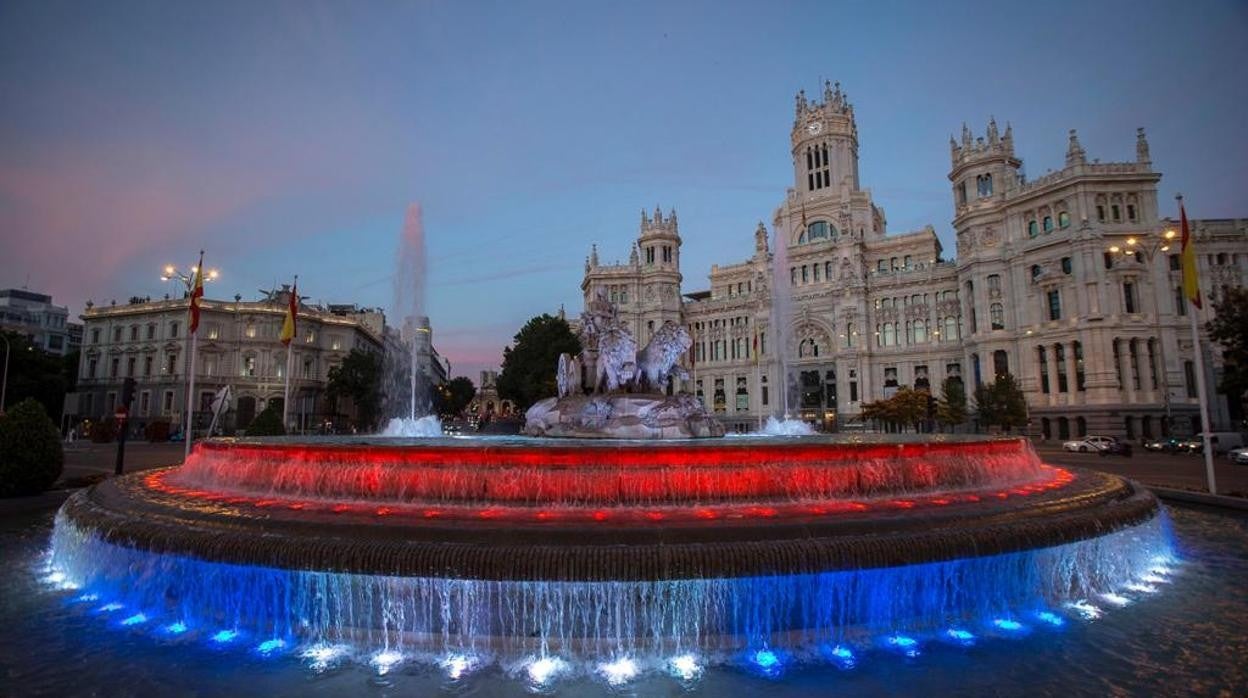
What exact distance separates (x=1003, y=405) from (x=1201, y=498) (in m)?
39.6

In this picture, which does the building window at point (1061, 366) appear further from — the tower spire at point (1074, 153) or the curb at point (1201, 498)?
the curb at point (1201, 498)

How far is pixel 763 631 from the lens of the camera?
6953 mm

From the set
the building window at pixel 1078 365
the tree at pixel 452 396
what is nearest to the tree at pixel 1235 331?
the building window at pixel 1078 365

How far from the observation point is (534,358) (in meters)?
60.4

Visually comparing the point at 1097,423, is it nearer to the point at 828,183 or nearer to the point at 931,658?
the point at 828,183

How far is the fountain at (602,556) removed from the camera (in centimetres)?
654

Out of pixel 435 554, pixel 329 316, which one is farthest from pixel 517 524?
pixel 329 316

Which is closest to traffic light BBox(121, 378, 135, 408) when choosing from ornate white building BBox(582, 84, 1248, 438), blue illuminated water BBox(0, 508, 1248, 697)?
blue illuminated water BBox(0, 508, 1248, 697)

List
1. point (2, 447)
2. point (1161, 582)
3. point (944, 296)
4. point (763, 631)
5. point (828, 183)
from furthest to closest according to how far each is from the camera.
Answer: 1. point (828, 183)
2. point (944, 296)
3. point (2, 447)
4. point (1161, 582)
5. point (763, 631)

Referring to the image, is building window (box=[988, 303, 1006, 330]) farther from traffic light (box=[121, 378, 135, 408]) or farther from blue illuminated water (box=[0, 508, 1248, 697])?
traffic light (box=[121, 378, 135, 408])

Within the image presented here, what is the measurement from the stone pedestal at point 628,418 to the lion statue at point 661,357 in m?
0.64

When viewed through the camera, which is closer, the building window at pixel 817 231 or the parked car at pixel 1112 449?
the parked car at pixel 1112 449

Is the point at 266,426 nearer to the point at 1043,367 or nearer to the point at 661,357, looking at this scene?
the point at 661,357

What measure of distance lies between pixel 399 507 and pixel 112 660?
3311mm
